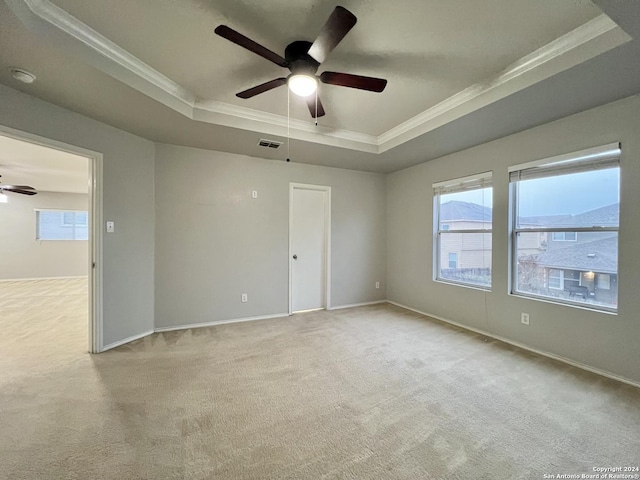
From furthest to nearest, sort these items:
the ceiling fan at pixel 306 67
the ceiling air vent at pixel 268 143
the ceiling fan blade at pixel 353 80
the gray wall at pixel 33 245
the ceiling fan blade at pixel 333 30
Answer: the gray wall at pixel 33 245, the ceiling air vent at pixel 268 143, the ceiling fan blade at pixel 353 80, the ceiling fan at pixel 306 67, the ceiling fan blade at pixel 333 30

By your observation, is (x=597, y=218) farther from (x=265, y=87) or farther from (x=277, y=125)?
(x=277, y=125)

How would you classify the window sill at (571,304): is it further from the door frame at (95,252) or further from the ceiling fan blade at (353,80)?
the door frame at (95,252)

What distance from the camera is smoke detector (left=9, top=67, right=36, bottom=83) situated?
1.97 meters

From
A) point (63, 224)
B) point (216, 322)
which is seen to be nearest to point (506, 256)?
point (216, 322)

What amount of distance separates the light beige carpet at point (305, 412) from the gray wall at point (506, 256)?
0.27 metres

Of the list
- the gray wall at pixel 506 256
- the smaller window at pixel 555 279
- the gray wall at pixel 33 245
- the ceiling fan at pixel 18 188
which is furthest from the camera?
the gray wall at pixel 33 245

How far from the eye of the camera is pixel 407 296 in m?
4.73

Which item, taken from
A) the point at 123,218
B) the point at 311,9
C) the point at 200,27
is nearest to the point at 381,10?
the point at 311,9

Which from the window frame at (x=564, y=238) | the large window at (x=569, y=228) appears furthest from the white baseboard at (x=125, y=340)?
the window frame at (x=564, y=238)

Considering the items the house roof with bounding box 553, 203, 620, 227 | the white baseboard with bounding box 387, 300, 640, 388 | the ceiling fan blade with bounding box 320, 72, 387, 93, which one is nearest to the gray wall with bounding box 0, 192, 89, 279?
the ceiling fan blade with bounding box 320, 72, 387, 93

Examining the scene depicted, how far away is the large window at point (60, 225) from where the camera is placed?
7.60 m

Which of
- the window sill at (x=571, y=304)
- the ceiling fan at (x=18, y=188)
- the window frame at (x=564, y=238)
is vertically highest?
the ceiling fan at (x=18, y=188)

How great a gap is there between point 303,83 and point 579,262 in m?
3.11

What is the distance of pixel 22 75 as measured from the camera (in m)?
2.02
